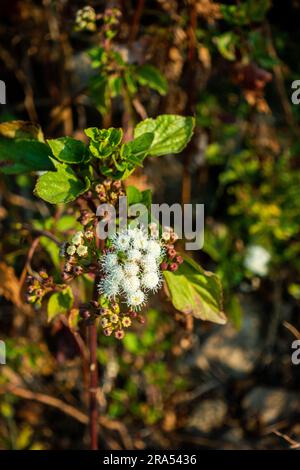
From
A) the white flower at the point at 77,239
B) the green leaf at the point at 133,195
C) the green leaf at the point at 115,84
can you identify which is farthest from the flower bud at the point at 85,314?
the green leaf at the point at 115,84

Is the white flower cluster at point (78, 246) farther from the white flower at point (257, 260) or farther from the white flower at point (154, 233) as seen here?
the white flower at point (257, 260)

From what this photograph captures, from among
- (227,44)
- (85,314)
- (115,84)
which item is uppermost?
(227,44)

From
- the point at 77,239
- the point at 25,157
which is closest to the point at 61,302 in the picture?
the point at 77,239

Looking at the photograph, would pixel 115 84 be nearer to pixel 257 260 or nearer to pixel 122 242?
pixel 122 242

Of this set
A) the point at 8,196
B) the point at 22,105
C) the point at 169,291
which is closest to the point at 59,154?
the point at 169,291

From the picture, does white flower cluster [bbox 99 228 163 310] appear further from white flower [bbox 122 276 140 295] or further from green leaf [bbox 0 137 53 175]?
green leaf [bbox 0 137 53 175]

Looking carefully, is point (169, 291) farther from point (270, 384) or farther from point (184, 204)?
point (270, 384)
